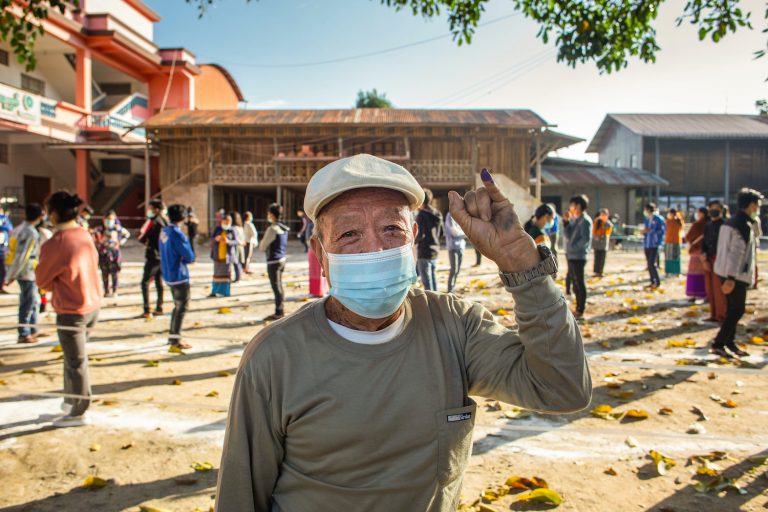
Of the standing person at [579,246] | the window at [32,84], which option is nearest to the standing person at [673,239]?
the standing person at [579,246]

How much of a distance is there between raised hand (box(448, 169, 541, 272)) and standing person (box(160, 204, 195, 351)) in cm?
609

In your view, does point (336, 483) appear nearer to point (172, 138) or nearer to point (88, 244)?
point (88, 244)

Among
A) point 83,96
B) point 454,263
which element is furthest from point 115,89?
point 454,263

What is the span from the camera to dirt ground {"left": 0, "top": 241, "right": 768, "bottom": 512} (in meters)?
3.46

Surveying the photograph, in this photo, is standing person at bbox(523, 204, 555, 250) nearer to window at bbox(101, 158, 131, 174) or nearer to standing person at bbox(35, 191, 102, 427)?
standing person at bbox(35, 191, 102, 427)

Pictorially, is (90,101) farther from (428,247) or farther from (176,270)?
(428,247)

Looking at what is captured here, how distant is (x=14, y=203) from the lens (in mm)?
23453

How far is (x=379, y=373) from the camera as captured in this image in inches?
62.2

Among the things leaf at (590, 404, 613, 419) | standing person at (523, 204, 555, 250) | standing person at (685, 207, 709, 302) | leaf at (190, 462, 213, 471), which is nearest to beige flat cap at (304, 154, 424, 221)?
leaf at (190, 462, 213, 471)

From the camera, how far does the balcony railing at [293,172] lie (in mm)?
25484

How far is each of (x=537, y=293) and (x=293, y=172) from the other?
25.3m

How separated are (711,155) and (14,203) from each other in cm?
3921

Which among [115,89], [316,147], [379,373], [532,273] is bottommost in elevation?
[379,373]

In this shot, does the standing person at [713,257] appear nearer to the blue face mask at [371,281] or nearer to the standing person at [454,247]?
the standing person at [454,247]
